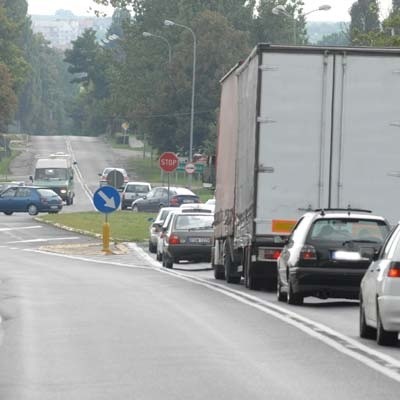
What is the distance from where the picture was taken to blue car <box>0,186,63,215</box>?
75000mm

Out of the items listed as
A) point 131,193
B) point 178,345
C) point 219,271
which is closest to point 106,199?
point 219,271

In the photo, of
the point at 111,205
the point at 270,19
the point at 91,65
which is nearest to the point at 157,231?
the point at 111,205

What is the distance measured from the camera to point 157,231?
47.3 m

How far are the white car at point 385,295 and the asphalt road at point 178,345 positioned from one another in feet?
0.70

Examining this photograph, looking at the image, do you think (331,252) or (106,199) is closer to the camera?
(331,252)

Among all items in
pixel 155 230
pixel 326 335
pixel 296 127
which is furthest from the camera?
pixel 155 230

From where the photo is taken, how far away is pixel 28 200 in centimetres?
7531

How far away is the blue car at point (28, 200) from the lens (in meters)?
75.0

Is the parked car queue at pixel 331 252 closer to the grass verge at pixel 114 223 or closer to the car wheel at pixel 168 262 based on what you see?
Result: the car wheel at pixel 168 262

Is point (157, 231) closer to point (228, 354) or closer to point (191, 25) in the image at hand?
point (228, 354)

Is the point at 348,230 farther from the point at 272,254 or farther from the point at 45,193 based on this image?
the point at 45,193

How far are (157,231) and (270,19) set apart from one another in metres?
81.8

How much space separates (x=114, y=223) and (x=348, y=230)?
1620 inches

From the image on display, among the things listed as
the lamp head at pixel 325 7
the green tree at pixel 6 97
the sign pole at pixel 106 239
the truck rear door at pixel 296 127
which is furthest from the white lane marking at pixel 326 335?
the green tree at pixel 6 97
